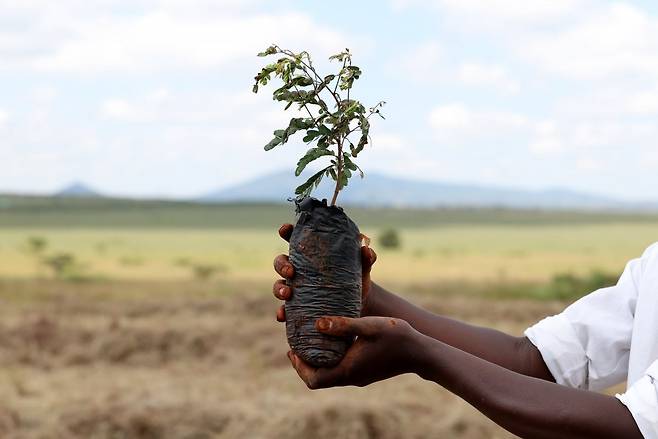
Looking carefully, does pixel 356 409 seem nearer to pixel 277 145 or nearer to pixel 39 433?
pixel 39 433

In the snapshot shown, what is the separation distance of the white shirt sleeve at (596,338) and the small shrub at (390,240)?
87.3 feet

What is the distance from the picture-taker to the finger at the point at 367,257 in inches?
94.5

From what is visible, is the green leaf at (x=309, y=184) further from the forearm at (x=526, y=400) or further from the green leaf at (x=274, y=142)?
the forearm at (x=526, y=400)

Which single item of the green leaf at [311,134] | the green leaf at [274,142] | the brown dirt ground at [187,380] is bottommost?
the brown dirt ground at [187,380]

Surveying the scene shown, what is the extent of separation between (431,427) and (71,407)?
2.73 metres

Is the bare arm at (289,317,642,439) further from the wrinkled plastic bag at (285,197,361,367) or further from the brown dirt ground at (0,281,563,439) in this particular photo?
the brown dirt ground at (0,281,563,439)

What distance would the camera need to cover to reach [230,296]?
13.6 metres

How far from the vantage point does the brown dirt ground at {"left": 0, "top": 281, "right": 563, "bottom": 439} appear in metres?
6.49

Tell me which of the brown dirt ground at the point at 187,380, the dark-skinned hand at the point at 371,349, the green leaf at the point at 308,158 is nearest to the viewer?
the dark-skinned hand at the point at 371,349

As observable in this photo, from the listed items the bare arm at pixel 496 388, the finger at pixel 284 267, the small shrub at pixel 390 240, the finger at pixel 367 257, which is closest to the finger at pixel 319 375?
the bare arm at pixel 496 388

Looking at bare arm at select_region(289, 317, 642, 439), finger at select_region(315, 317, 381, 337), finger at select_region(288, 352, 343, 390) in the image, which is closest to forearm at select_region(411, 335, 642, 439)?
bare arm at select_region(289, 317, 642, 439)

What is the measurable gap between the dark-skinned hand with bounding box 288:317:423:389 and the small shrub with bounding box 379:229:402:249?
2696cm

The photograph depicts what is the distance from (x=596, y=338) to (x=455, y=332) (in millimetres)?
404

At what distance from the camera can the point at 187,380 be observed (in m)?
8.33
